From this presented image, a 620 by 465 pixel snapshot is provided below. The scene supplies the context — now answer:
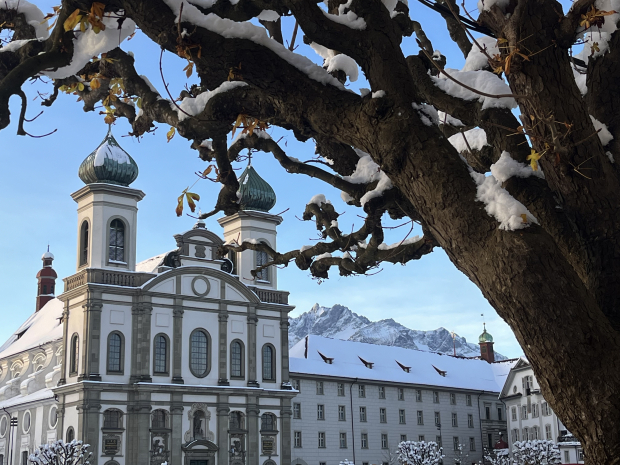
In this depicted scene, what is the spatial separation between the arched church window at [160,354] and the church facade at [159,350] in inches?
2.9

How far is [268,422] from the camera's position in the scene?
1807 inches

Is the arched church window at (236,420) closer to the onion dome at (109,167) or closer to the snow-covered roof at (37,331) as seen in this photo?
the snow-covered roof at (37,331)

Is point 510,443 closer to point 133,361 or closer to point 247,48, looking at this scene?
point 133,361

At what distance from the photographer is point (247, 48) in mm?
4754

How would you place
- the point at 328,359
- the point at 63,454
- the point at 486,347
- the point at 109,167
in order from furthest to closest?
1. the point at 486,347
2. the point at 328,359
3. the point at 109,167
4. the point at 63,454

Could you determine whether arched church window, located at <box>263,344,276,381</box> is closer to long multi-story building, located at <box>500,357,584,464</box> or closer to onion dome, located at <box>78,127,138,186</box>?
onion dome, located at <box>78,127,138,186</box>

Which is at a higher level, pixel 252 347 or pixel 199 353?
pixel 252 347

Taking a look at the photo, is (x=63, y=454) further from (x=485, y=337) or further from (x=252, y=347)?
(x=485, y=337)

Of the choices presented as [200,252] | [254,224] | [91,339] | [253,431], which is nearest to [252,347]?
[253,431]

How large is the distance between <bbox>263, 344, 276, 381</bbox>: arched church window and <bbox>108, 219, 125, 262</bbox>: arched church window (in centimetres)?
1002

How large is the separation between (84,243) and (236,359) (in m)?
10.7

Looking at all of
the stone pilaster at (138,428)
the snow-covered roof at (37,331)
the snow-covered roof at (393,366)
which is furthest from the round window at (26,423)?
the snow-covered roof at (393,366)

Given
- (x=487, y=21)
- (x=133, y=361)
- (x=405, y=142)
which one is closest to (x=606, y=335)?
(x=405, y=142)

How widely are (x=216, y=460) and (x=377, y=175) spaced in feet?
129
